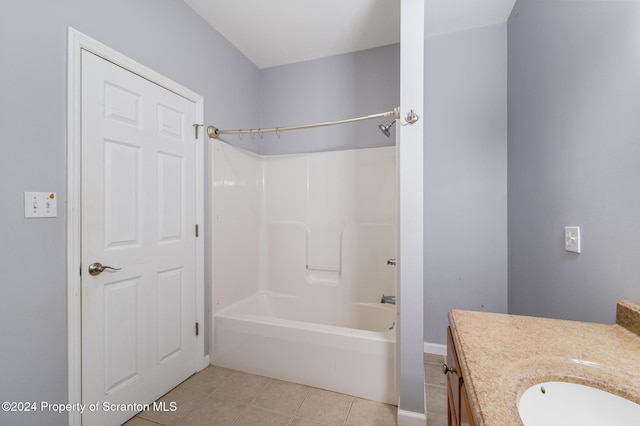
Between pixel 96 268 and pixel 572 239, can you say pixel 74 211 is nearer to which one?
pixel 96 268

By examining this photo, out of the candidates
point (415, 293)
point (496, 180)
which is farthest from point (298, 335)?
point (496, 180)

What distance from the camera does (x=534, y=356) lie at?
699mm

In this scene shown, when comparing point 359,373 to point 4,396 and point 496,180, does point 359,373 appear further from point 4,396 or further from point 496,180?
A: point 496,180

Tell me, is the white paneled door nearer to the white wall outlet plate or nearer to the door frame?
the door frame

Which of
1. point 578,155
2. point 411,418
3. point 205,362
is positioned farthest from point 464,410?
point 205,362

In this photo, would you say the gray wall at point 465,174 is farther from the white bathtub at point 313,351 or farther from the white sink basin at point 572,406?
the white sink basin at point 572,406

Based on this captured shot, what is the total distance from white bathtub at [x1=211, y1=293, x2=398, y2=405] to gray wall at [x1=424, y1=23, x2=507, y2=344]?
24.3 inches

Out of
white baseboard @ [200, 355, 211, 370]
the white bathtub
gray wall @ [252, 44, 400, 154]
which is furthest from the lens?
gray wall @ [252, 44, 400, 154]

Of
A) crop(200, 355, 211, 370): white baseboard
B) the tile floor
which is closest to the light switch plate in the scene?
the tile floor

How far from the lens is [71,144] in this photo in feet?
4.01

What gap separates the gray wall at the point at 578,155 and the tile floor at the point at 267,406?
105 centimetres

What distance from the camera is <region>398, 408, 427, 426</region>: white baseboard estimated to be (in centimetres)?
141

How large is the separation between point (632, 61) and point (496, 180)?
4.08 feet

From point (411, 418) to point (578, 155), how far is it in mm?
1611
